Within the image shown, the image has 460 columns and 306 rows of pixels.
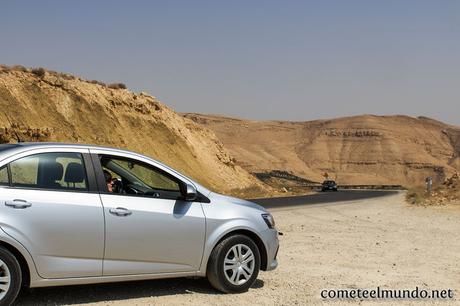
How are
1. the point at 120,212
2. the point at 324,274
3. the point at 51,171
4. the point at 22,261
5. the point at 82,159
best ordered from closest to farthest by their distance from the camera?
1. the point at 22,261
2. the point at 51,171
3. the point at 120,212
4. the point at 82,159
5. the point at 324,274

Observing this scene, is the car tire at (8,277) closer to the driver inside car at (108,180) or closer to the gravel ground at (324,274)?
the gravel ground at (324,274)

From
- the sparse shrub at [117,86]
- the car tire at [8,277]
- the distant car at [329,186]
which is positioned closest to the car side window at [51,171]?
the car tire at [8,277]

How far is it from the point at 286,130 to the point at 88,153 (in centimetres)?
14785

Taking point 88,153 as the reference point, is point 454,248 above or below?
below

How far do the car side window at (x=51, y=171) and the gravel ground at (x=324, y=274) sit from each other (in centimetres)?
127

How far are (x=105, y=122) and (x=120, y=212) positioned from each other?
129ft

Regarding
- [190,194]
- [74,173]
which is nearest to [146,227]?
[190,194]

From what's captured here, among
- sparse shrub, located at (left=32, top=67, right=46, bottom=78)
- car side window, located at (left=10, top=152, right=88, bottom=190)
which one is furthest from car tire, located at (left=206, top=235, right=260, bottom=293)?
sparse shrub, located at (left=32, top=67, right=46, bottom=78)

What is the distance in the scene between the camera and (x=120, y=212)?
6.65 meters

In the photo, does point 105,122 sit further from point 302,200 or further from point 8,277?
point 8,277

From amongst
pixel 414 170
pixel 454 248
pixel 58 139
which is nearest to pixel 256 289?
pixel 454 248

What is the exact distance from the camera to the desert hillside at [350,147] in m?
124

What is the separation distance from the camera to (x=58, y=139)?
39.7m

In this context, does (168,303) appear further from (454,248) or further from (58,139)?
(58,139)
